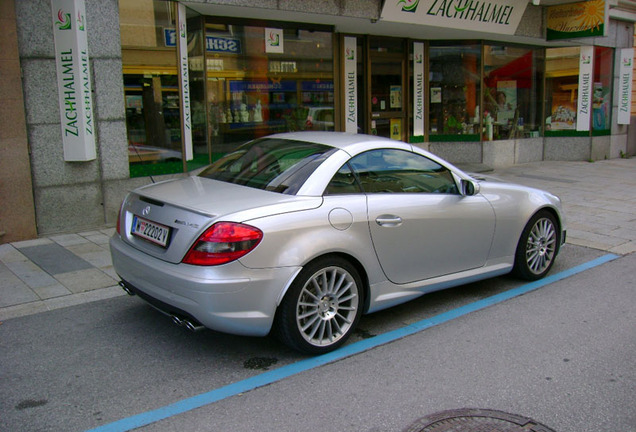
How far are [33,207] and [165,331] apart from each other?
3.83 metres

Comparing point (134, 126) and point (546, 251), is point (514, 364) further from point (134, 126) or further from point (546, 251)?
point (134, 126)

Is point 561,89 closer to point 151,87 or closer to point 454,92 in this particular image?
point 454,92

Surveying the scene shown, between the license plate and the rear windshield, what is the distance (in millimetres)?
762

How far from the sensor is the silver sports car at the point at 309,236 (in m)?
3.85

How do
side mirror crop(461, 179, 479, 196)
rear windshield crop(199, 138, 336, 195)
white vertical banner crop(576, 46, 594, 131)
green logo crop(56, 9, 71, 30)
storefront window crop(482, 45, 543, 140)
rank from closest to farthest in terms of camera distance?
rear windshield crop(199, 138, 336, 195) → side mirror crop(461, 179, 479, 196) → green logo crop(56, 9, 71, 30) → storefront window crop(482, 45, 543, 140) → white vertical banner crop(576, 46, 594, 131)

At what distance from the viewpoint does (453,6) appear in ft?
38.5

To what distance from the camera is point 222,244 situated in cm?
381

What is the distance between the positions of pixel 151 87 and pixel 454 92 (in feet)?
26.3

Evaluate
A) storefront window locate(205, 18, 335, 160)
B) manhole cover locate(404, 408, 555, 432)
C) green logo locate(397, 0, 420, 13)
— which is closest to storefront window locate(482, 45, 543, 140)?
green logo locate(397, 0, 420, 13)

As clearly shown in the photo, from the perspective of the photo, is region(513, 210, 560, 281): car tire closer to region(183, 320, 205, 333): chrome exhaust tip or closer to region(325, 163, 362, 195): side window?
region(325, 163, 362, 195): side window

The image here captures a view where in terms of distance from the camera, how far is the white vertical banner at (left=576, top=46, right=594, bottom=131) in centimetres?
1545

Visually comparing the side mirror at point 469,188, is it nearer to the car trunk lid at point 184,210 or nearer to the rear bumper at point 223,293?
the car trunk lid at point 184,210

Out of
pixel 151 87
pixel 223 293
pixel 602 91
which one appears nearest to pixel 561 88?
pixel 602 91

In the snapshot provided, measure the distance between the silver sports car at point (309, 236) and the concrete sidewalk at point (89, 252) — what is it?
4.20 ft
